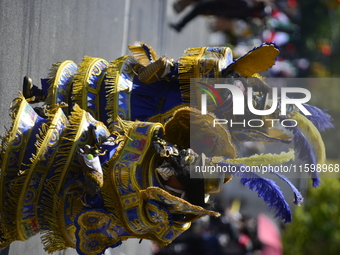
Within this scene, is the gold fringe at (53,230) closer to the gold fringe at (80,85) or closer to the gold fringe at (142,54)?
the gold fringe at (80,85)

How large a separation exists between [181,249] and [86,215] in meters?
5.49

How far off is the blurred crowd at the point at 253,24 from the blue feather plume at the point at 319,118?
75.3 inches

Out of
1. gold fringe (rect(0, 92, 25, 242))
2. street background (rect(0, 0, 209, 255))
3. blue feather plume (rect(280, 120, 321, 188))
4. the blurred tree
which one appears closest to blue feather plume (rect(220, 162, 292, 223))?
blue feather plume (rect(280, 120, 321, 188))

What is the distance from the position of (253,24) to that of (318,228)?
4.28 meters

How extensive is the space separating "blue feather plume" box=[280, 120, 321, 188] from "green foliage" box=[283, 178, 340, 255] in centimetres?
674

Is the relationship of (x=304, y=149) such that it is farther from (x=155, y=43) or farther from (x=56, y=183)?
(x=155, y=43)

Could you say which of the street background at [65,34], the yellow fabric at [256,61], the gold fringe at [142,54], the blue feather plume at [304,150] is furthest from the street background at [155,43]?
the gold fringe at [142,54]

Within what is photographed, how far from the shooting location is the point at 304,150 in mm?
3545

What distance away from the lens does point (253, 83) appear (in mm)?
3611

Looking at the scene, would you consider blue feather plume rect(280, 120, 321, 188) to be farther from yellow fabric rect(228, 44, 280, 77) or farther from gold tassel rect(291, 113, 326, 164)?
yellow fabric rect(228, 44, 280, 77)

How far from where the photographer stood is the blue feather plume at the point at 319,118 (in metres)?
3.67

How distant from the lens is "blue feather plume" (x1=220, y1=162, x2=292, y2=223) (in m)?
2.64

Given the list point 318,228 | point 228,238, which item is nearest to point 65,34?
point 228,238

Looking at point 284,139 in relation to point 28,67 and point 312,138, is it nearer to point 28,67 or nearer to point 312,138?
point 312,138
